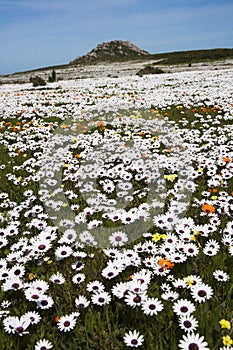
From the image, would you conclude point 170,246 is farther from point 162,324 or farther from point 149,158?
point 149,158


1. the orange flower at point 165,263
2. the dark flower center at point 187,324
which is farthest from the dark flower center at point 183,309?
the orange flower at point 165,263

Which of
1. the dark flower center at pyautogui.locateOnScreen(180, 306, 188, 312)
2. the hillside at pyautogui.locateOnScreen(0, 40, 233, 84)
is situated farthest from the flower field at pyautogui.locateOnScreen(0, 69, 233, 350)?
the hillside at pyautogui.locateOnScreen(0, 40, 233, 84)

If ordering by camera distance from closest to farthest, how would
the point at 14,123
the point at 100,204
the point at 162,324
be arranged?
the point at 162,324
the point at 100,204
the point at 14,123

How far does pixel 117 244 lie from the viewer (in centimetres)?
457

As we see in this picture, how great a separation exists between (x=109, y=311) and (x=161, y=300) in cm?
55

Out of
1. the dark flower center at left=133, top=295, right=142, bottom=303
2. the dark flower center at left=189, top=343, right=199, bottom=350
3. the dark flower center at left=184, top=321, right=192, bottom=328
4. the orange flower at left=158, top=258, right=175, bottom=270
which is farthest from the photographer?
the orange flower at left=158, top=258, right=175, bottom=270

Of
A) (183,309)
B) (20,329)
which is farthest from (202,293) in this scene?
(20,329)

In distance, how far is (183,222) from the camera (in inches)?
191

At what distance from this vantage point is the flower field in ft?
10.4

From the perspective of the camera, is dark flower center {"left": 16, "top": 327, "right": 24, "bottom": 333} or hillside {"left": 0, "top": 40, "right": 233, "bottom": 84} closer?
dark flower center {"left": 16, "top": 327, "right": 24, "bottom": 333}

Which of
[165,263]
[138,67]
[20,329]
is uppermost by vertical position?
[138,67]

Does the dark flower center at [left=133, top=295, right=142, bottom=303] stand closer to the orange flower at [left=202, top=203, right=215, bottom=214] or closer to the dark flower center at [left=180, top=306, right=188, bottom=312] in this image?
the dark flower center at [left=180, top=306, right=188, bottom=312]

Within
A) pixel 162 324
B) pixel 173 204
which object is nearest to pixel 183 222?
pixel 173 204

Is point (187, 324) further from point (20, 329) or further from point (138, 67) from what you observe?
point (138, 67)
